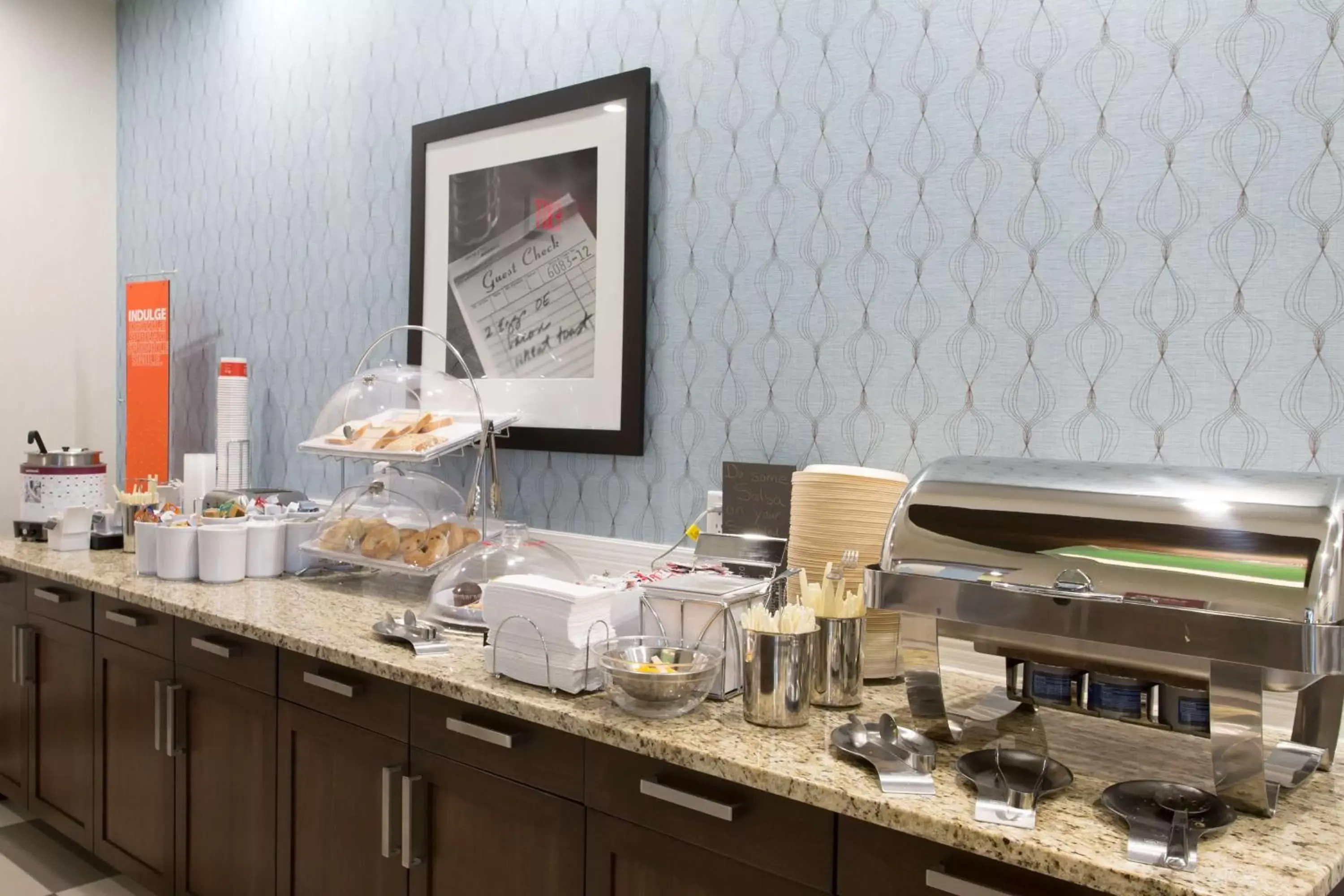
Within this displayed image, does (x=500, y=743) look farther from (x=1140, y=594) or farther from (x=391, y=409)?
(x=391, y=409)

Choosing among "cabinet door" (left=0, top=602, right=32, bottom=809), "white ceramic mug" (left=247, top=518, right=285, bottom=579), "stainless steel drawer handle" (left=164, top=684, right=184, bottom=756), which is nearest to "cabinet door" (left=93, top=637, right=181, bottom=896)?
"stainless steel drawer handle" (left=164, top=684, right=184, bottom=756)

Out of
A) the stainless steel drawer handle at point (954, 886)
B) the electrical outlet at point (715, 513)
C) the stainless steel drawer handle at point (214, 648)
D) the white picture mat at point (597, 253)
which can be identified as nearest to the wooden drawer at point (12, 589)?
the stainless steel drawer handle at point (214, 648)

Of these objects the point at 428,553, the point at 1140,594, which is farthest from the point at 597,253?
the point at 1140,594

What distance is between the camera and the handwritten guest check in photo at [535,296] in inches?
103

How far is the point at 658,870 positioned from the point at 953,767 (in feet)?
1.54

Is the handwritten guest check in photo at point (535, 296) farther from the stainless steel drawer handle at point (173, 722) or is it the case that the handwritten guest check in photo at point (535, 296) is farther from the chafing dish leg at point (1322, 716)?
the chafing dish leg at point (1322, 716)

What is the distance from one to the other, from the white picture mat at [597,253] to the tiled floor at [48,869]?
5.61 ft

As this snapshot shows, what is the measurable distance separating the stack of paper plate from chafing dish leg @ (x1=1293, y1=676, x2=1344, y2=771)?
628 millimetres

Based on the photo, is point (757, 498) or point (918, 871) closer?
point (918, 871)

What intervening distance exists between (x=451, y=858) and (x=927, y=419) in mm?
1231

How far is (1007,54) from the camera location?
6.36 feet

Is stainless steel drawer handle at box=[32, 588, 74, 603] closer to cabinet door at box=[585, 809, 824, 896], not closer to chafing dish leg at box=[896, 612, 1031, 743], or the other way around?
cabinet door at box=[585, 809, 824, 896]

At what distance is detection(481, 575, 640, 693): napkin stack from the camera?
172 cm

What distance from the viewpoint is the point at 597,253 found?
2.57 metres
